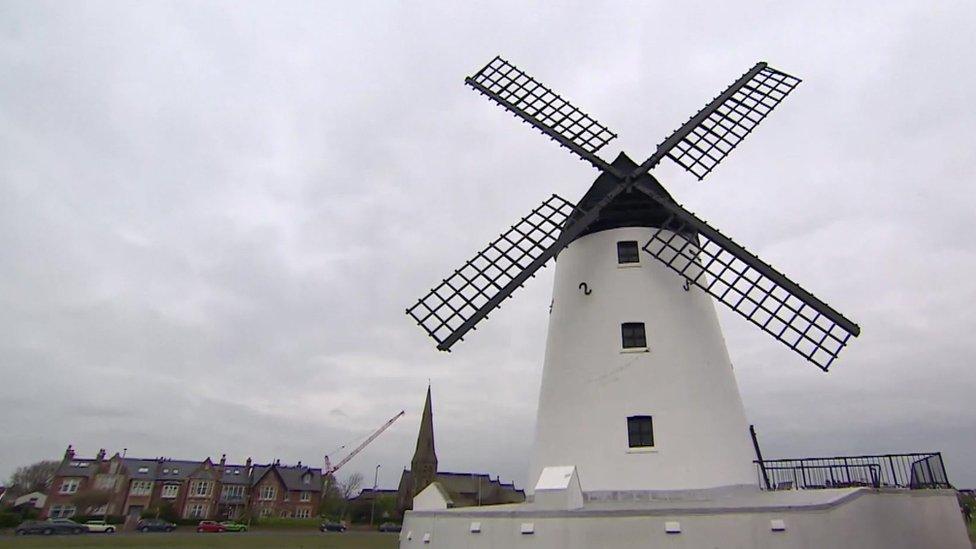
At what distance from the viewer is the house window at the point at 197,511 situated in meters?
64.1

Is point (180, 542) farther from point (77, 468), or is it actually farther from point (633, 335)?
point (77, 468)

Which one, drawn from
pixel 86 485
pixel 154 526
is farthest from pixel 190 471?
pixel 154 526

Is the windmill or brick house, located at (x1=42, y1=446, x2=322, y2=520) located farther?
brick house, located at (x1=42, y1=446, x2=322, y2=520)

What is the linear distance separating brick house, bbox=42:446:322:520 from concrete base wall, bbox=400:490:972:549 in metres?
61.9

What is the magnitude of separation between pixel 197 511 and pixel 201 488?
8.55 feet

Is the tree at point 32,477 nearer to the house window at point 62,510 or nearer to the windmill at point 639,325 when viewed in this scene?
the house window at point 62,510

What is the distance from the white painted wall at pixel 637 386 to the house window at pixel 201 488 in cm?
6605

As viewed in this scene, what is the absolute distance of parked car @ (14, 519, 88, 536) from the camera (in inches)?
1442

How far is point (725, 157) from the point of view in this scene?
16.2 metres

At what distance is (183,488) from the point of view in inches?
2547

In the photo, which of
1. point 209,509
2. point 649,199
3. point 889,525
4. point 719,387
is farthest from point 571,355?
point 209,509

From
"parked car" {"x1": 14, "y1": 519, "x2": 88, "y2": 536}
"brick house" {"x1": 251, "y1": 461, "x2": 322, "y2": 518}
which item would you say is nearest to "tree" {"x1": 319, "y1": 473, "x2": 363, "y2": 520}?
"brick house" {"x1": 251, "y1": 461, "x2": 322, "y2": 518}

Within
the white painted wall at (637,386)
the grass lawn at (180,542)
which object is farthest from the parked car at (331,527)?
the white painted wall at (637,386)

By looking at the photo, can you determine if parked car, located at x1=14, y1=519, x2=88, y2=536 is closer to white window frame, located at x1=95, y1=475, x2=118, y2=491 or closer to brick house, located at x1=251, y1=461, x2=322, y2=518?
white window frame, located at x1=95, y1=475, x2=118, y2=491
